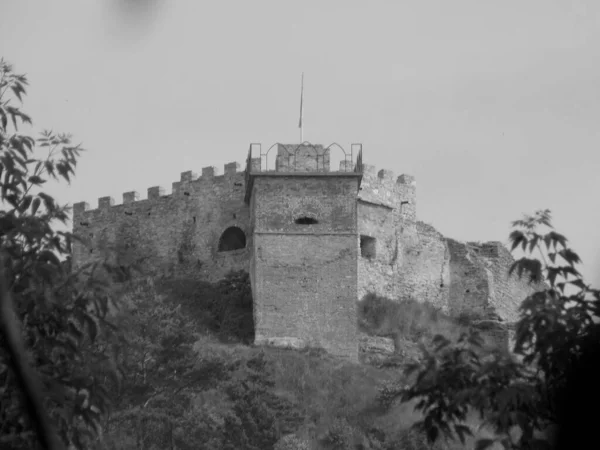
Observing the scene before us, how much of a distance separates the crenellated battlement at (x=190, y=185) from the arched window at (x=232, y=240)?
51.2 inches

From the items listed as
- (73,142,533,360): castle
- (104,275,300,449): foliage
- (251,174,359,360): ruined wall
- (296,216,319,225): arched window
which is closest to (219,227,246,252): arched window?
(73,142,533,360): castle

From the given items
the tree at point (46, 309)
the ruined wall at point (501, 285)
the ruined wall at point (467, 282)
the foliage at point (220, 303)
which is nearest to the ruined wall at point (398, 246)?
the ruined wall at point (467, 282)

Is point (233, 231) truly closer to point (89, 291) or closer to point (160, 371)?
point (160, 371)

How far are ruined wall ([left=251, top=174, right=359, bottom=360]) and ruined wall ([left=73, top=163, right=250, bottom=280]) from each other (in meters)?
2.51

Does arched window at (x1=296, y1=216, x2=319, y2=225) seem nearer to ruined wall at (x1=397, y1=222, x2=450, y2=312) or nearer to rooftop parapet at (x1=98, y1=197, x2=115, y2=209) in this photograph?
ruined wall at (x1=397, y1=222, x2=450, y2=312)

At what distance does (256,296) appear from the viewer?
30562mm

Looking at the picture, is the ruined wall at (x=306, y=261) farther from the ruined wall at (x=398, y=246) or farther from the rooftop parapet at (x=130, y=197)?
the rooftop parapet at (x=130, y=197)

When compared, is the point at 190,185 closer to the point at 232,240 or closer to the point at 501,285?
the point at 232,240

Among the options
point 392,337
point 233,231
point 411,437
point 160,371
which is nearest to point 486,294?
point 392,337

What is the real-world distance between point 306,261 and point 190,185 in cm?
670

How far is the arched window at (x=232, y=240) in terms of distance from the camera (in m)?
34.8

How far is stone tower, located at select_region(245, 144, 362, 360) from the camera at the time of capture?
99.3 ft

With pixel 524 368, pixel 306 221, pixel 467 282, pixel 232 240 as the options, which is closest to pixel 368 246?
pixel 306 221

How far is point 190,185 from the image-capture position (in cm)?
3628
